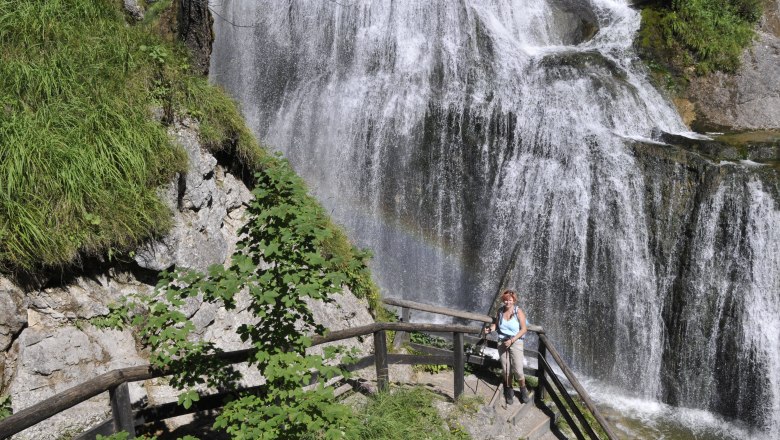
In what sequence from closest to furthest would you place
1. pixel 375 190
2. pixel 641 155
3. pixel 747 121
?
pixel 641 155 < pixel 375 190 < pixel 747 121

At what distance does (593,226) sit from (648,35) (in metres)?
6.36

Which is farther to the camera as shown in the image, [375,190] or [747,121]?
[747,121]

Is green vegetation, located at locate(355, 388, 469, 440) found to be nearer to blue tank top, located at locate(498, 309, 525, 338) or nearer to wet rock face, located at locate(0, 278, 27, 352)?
blue tank top, located at locate(498, 309, 525, 338)

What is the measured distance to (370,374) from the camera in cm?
768

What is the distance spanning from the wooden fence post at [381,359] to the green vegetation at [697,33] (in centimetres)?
1125

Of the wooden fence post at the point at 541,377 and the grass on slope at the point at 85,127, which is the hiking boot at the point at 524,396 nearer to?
the wooden fence post at the point at 541,377

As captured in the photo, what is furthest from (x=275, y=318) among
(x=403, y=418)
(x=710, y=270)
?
(x=710, y=270)

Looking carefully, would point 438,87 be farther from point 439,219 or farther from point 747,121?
point 747,121

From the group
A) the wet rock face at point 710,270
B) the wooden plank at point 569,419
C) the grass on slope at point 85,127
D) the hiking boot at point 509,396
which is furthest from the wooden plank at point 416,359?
the wet rock face at point 710,270

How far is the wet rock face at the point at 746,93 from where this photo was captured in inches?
545

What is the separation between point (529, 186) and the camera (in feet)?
38.0

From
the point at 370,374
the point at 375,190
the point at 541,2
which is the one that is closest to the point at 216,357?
the point at 370,374

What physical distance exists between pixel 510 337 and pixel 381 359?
79.9 inches

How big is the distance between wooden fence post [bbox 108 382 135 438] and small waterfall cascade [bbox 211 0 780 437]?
25.6 feet
